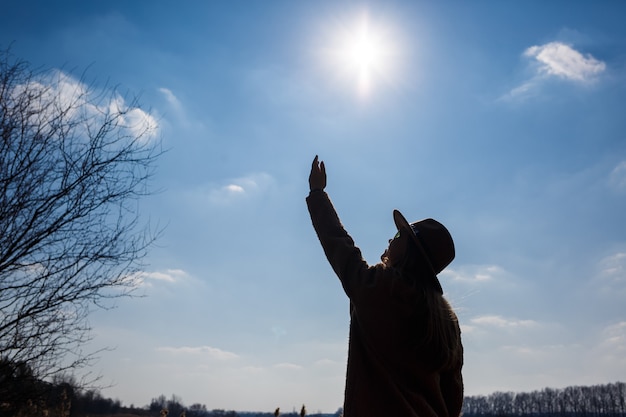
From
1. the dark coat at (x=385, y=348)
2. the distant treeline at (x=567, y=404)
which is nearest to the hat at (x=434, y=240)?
the dark coat at (x=385, y=348)

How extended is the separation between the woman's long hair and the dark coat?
0.05ft

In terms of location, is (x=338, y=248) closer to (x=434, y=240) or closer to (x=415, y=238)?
(x=415, y=238)

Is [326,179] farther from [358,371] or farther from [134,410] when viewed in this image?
[134,410]

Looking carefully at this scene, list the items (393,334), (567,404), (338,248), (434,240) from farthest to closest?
(567,404)
(434,240)
(338,248)
(393,334)

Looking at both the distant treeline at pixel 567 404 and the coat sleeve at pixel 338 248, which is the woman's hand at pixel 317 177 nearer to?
the coat sleeve at pixel 338 248

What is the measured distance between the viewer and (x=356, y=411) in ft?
6.96

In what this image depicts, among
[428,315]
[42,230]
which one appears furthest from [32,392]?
[428,315]

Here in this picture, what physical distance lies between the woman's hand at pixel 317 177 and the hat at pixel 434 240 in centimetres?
44

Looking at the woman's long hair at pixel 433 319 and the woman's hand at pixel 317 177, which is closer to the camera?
the woman's long hair at pixel 433 319

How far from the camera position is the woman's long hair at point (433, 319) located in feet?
7.04

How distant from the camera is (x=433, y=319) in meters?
2.16

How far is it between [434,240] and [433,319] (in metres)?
0.48

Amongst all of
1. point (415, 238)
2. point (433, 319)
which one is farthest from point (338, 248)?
point (433, 319)

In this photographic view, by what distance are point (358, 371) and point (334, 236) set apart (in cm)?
65
